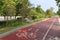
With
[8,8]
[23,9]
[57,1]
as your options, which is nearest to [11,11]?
[8,8]

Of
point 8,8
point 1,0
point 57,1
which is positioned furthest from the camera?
point 8,8

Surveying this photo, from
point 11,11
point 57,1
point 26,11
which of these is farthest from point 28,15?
point 57,1

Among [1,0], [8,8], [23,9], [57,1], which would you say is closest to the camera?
[1,0]

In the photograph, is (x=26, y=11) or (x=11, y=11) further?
(x=26, y=11)

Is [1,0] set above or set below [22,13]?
above

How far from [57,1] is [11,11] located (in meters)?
8.75

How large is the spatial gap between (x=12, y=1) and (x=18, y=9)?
49.4 feet

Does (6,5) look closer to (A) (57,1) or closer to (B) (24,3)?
(A) (57,1)

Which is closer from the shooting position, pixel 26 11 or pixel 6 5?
pixel 6 5

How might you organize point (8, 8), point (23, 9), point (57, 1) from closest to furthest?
point (57, 1) → point (8, 8) → point (23, 9)

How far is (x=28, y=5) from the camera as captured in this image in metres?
53.0

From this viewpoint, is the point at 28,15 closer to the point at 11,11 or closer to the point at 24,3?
the point at 24,3

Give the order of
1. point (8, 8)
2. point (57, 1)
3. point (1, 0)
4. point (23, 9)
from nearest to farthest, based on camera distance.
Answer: point (1, 0) < point (57, 1) < point (8, 8) < point (23, 9)

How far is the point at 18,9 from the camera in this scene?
5194 cm
